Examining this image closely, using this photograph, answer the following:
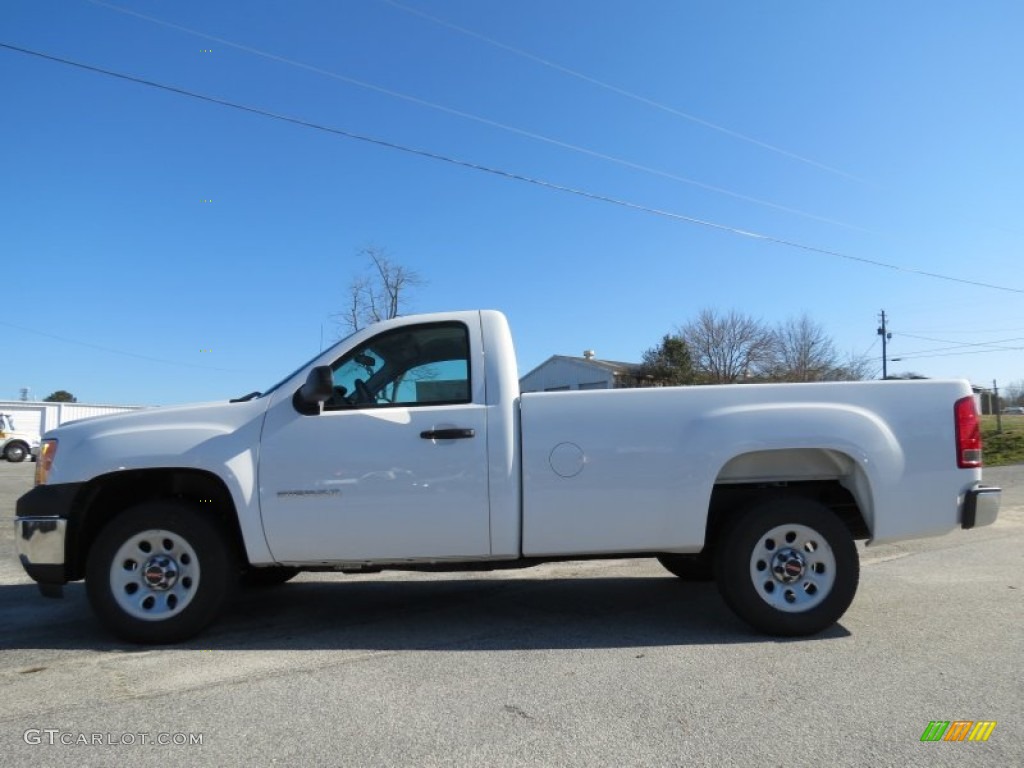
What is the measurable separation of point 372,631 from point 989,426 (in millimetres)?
31234

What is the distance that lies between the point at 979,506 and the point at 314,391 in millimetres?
4212

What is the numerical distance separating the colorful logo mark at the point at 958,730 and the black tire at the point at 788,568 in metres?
1.26

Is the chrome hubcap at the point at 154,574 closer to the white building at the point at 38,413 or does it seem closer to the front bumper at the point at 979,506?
the front bumper at the point at 979,506

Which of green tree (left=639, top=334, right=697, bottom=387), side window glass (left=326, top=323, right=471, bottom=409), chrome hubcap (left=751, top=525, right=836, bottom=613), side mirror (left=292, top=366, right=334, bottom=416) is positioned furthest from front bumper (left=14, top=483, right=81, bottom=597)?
green tree (left=639, top=334, right=697, bottom=387)

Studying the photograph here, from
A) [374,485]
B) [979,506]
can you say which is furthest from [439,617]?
[979,506]

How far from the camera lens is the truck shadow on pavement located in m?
4.57

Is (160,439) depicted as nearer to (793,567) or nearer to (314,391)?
(314,391)

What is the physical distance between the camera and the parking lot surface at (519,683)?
9.98 feet

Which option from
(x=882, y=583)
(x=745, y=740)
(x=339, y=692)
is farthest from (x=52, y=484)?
(x=882, y=583)

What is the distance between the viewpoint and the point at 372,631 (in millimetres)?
4855

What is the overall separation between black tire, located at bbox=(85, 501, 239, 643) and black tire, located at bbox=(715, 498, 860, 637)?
10.5 feet

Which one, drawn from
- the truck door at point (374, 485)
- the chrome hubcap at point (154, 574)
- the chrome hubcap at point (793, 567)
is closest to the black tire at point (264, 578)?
the chrome hubcap at point (154, 574)

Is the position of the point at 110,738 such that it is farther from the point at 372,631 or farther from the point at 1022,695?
the point at 1022,695

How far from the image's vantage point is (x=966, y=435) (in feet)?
15.1
